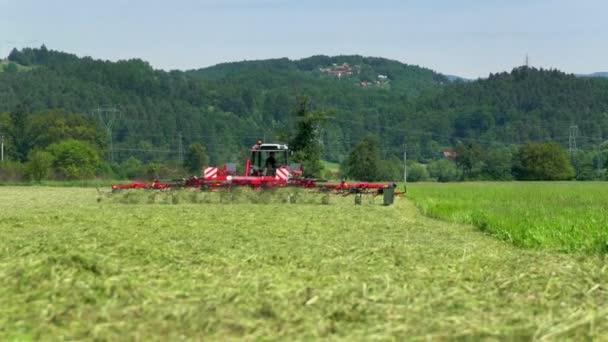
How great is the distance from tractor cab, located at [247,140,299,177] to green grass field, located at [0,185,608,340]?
19906mm

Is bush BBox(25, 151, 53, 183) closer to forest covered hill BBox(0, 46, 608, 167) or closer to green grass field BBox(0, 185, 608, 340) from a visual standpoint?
green grass field BBox(0, 185, 608, 340)

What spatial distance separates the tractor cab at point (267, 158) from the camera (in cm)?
3228

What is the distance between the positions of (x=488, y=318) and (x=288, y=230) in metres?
7.72

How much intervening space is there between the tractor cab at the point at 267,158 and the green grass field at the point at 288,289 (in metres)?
19.9

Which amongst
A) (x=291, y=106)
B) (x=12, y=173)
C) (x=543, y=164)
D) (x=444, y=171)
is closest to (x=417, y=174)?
(x=444, y=171)

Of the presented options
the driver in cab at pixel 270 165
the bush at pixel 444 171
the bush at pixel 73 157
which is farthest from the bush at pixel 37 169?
the bush at pixel 444 171

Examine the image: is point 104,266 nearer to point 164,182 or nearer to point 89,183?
point 164,182

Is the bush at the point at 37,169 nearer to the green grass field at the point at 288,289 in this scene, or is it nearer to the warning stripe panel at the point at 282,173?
the warning stripe panel at the point at 282,173

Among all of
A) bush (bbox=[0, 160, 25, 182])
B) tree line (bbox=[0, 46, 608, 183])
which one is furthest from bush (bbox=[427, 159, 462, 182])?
bush (bbox=[0, 160, 25, 182])

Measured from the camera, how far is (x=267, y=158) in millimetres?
32438

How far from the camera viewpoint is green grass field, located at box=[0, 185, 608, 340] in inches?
232

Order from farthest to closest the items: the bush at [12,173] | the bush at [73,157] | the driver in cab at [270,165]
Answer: the bush at [73,157], the bush at [12,173], the driver in cab at [270,165]

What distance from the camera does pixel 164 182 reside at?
1098 inches

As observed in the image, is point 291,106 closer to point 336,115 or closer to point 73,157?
point 336,115
